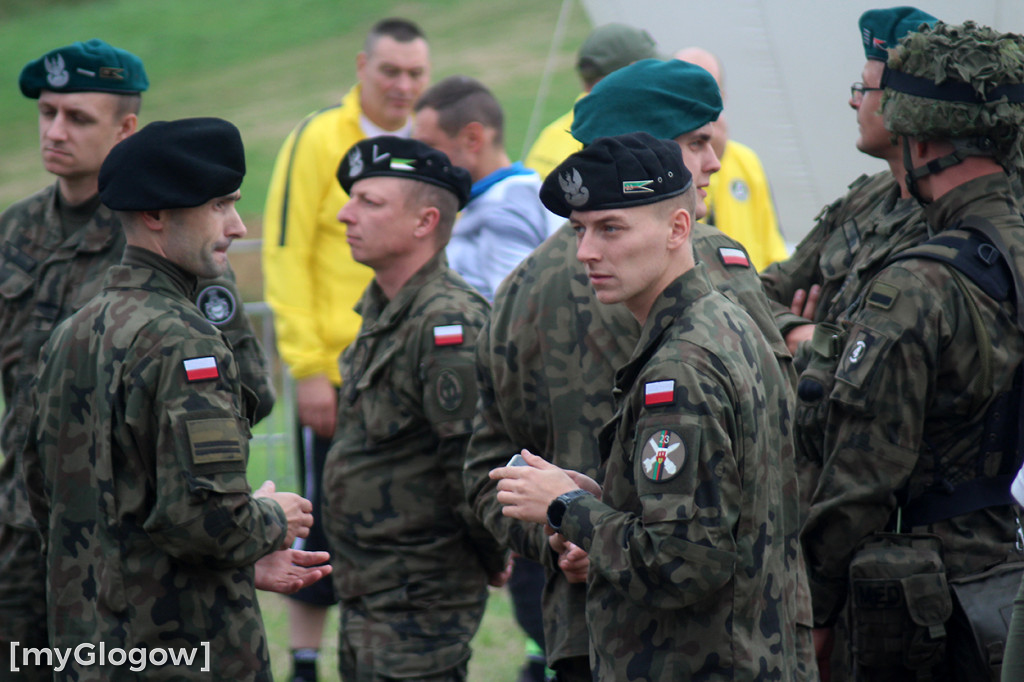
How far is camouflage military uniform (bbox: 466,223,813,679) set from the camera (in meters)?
3.34

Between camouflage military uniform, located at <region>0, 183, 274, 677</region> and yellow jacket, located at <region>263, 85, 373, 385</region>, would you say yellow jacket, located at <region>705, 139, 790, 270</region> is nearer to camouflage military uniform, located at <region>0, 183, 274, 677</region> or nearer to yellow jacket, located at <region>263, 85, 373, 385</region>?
yellow jacket, located at <region>263, 85, 373, 385</region>

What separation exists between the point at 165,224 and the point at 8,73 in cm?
2865

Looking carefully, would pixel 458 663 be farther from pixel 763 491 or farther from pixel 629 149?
pixel 629 149

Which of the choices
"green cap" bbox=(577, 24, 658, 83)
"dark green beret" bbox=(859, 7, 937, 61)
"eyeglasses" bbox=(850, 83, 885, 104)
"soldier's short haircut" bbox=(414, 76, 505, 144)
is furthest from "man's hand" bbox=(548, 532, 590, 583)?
"green cap" bbox=(577, 24, 658, 83)

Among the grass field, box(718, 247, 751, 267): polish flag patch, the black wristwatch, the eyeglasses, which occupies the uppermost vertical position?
the grass field

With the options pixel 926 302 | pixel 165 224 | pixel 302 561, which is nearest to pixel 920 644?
pixel 926 302

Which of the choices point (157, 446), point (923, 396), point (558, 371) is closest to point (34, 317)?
point (157, 446)

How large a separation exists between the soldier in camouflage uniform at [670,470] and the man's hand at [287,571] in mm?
942

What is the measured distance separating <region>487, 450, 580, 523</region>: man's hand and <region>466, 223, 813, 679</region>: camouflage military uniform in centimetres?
32

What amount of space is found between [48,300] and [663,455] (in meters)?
2.73

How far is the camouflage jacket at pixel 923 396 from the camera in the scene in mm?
3539

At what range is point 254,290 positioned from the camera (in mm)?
13734

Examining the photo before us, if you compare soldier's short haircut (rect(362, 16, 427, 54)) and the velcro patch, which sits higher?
soldier's short haircut (rect(362, 16, 427, 54))

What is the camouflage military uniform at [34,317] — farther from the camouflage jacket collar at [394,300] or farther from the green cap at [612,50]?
the green cap at [612,50]
